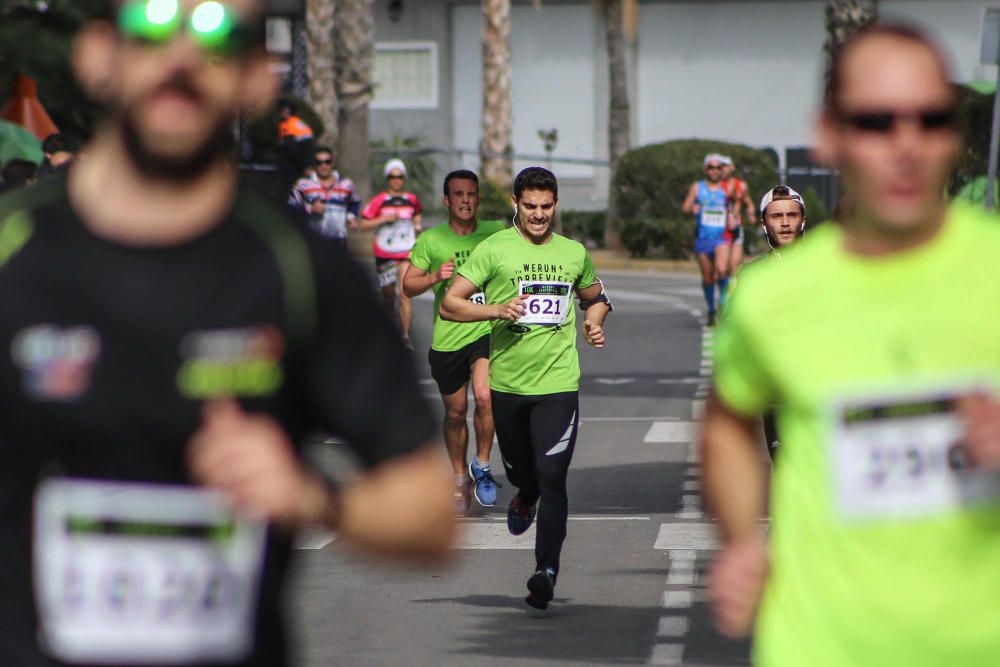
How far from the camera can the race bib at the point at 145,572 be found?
2941mm

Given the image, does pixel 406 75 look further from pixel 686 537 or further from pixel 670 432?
pixel 686 537

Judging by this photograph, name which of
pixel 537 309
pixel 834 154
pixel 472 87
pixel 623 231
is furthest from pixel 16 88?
pixel 472 87

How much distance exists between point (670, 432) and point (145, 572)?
12855mm

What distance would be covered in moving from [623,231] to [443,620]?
2721 cm

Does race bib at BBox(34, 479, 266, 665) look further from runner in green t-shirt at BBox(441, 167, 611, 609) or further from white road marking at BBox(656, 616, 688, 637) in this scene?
runner in green t-shirt at BBox(441, 167, 611, 609)

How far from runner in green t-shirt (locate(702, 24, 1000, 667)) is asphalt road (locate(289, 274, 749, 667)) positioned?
2027 mm

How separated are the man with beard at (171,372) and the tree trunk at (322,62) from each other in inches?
1366

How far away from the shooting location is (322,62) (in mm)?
38656

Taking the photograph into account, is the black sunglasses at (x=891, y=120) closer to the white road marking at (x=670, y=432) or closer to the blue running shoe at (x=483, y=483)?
the blue running shoe at (x=483, y=483)

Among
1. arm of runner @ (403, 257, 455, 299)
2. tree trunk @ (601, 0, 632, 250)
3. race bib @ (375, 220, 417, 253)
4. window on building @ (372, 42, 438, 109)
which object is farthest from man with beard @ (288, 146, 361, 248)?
window on building @ (372, 42, 438, 109)

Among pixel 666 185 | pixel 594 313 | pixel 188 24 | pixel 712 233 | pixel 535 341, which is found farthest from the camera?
pixel 666 185

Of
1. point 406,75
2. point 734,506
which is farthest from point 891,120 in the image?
point 406,75

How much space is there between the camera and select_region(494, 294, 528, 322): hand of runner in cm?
997

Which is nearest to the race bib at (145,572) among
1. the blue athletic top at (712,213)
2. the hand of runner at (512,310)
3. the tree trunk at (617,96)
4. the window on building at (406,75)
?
the hand of runner at (512,310)
